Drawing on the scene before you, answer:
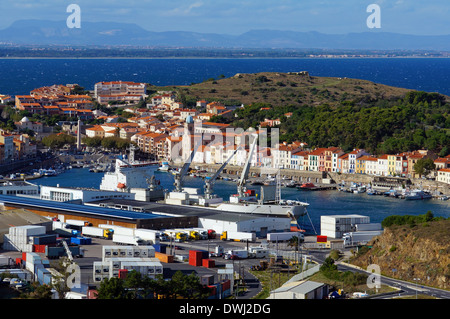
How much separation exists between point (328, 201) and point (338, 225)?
6270mm

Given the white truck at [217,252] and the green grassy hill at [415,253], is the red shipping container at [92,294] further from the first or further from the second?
the green grassy hill at [415,253]

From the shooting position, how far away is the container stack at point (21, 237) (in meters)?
15.5

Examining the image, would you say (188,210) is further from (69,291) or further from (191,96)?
(191,96)

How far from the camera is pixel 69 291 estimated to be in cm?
1193

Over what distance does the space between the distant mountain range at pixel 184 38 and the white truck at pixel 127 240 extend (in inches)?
3331

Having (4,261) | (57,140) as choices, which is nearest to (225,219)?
(4,261)

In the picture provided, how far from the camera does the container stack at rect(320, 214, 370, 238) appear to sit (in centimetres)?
1739

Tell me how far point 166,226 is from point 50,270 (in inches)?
193

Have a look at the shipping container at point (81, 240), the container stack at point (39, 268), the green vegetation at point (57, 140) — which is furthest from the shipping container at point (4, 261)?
the green vegetation at point (57, 140)

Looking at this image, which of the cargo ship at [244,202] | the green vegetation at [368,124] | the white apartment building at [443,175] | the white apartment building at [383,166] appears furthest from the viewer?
the green vegetation at [368,124]

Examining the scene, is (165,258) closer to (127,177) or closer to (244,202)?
(244,202)

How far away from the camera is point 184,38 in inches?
5694
